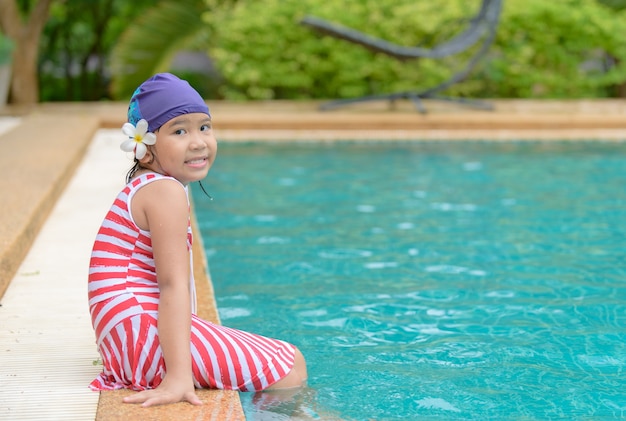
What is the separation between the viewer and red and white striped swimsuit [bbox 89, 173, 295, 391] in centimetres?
282

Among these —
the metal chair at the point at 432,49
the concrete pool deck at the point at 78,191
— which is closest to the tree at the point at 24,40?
the concrete pool deck at the point at 78,191

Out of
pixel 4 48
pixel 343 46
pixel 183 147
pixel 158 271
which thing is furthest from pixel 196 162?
pixel 343 46

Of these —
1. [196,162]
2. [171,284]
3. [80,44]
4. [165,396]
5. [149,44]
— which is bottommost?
[80,44]

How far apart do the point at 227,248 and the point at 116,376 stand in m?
2.79

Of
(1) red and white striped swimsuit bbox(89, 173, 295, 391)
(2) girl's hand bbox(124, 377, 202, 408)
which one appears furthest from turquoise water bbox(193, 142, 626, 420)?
(2) girl's hand bbox(124, 377, 202, 408)

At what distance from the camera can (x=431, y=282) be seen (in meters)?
4.86

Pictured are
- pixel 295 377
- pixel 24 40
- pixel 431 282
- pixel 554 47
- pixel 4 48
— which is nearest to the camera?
pixel 295 377

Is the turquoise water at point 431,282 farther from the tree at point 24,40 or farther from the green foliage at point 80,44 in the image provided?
the green foliage at point 80,44

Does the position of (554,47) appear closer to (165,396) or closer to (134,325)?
(134,325)

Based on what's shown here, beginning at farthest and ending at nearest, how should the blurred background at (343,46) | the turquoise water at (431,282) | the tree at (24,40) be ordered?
the blurred background at (343,46) → the tree at (24,40) → the turquoise water at (431,282)

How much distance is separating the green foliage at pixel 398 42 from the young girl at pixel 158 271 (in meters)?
10.5

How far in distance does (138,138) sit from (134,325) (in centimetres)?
55

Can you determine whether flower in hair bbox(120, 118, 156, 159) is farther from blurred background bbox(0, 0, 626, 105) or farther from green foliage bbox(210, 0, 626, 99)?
green foliage bbox(210, 0, 626, 99)

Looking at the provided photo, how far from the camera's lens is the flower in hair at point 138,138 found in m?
2.83
